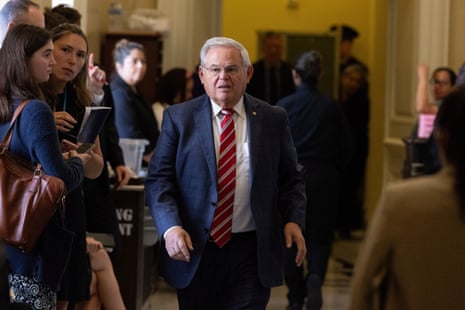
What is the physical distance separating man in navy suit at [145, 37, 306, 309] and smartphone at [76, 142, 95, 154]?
287 mm

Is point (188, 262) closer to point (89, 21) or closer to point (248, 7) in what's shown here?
point (89, 21)

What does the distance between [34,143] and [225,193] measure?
0.81m

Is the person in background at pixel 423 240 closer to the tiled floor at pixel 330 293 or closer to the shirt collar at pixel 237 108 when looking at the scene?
the shirt collar at pixel 237 108

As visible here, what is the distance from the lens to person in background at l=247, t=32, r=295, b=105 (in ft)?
36.6

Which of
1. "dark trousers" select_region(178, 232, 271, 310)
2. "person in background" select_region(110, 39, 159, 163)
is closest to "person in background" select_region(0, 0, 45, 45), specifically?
"dark trousers" select_region(178, 232, 271, 310)

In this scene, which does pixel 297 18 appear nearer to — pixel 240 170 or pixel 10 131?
pixel 240 170

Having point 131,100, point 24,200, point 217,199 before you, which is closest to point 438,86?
point 131,100

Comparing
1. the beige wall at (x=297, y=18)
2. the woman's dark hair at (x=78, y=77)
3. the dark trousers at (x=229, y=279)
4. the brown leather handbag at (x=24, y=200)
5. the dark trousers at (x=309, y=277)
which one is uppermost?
the beige wall at (x=297, y=18)

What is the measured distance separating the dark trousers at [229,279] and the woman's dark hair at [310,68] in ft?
11.5

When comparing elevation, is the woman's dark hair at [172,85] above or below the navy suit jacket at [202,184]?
above

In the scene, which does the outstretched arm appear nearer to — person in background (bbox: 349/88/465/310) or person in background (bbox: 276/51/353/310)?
person in background (bbox: 276/51/353/310)

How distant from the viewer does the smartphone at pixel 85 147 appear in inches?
188

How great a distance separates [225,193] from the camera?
4633 millimetres

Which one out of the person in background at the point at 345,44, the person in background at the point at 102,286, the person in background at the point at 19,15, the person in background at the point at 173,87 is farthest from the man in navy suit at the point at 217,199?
the person in background at the point at 345,44
